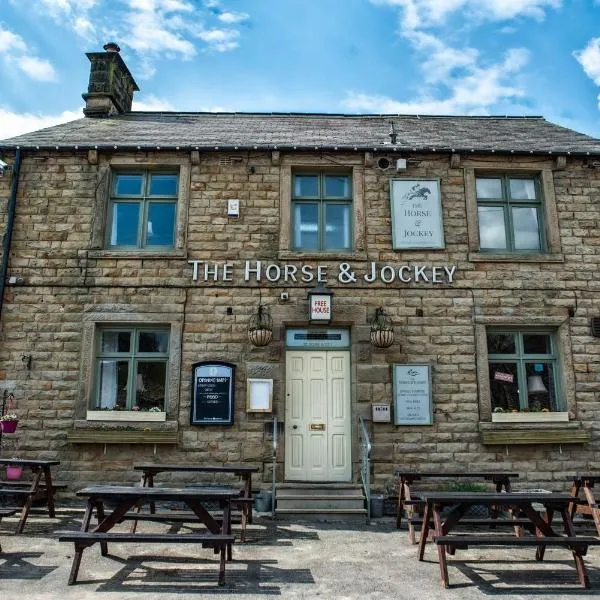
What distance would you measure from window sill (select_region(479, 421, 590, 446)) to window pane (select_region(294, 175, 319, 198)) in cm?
464

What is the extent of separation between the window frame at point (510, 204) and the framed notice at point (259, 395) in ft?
13.7

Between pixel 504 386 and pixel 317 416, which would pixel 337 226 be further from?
pixel 504 386

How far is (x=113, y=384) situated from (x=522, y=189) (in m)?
7.55

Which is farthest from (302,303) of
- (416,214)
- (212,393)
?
(416,214)

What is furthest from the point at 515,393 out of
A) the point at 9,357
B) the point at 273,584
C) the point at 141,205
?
the point at 9,357

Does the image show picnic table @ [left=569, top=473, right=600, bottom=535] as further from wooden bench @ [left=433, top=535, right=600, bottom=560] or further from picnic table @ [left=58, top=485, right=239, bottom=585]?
picnic table @ [left=58, top=485, right=239, bottom=585]

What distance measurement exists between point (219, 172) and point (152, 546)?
5.89 metres

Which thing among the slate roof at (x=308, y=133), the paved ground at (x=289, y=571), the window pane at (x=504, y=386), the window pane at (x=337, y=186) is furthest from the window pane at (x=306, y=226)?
the paved ground at (x=289, y=571)

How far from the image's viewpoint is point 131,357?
28.8 feet

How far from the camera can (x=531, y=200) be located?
952 cm

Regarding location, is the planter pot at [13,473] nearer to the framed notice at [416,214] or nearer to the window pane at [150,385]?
the window pane at [150,385]

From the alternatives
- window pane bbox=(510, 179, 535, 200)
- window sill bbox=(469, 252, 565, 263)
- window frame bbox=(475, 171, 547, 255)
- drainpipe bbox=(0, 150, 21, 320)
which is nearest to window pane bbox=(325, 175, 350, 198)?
window frame bbox=(475, 171, 547, 255)

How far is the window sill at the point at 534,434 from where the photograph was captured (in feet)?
27.4

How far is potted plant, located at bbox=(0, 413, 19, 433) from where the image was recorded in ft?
26.7
